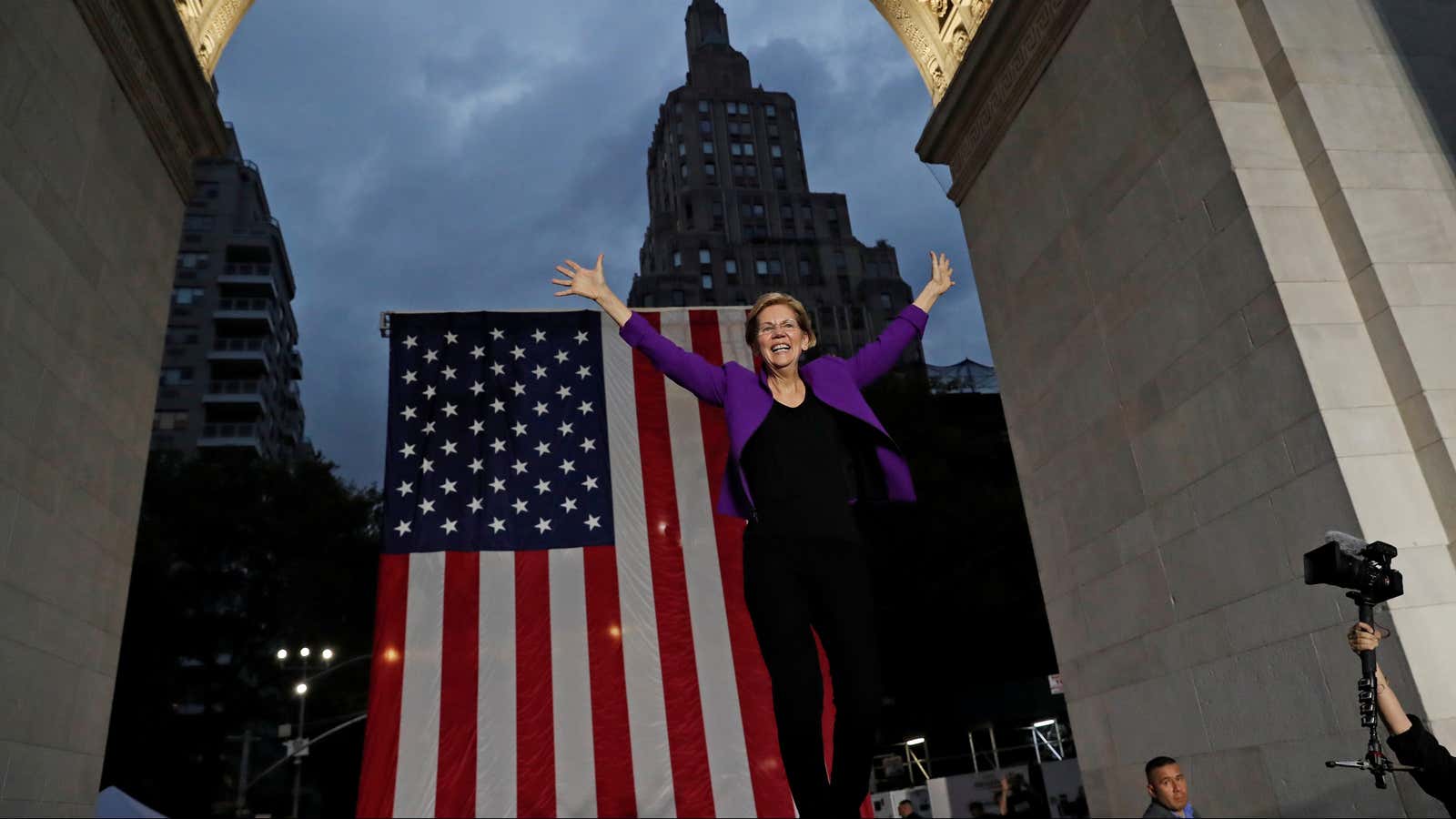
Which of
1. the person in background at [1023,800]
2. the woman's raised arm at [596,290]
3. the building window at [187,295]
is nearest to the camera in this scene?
the woman's raised arm at [596,290]

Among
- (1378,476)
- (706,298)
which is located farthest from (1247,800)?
(706,298)

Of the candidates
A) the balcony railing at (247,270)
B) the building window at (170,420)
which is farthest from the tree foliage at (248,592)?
the balcony railing at (247,270)

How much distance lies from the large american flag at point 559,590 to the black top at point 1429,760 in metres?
7.52

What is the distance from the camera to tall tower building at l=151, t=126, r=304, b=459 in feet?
201

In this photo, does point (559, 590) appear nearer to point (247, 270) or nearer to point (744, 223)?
point (247, 270)

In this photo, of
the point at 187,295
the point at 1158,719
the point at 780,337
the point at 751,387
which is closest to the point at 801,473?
the point at 751,387

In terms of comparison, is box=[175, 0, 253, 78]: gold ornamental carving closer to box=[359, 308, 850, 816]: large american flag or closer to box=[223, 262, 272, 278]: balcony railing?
box=[359, 308, 850, 816]: large american flag

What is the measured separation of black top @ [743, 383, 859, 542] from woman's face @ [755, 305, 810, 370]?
16cm

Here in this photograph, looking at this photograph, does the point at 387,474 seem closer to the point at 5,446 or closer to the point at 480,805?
the point at 480,805

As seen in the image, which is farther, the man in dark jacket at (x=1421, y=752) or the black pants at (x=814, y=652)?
the man in dark jacket at (x=1421, y=752)

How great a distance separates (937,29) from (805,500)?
1099cm

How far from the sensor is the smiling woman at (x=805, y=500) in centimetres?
295

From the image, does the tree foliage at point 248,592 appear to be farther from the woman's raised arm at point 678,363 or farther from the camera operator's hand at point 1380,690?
the camera operator's hand at point 1380,690

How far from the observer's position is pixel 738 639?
1156cm
